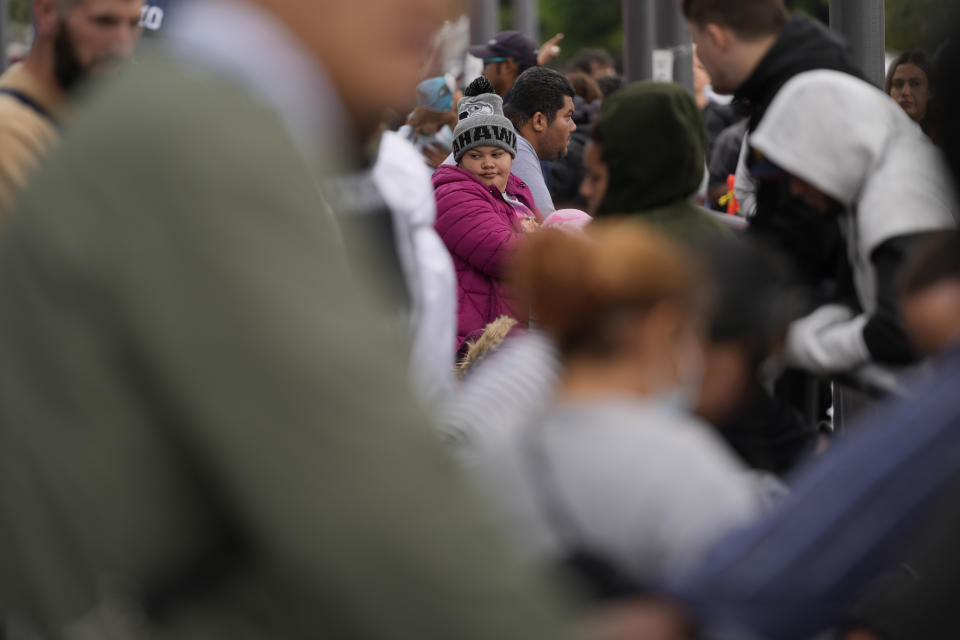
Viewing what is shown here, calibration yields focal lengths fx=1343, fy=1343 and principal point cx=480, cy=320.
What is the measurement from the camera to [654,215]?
344cm

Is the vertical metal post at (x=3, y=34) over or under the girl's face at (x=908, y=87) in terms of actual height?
under

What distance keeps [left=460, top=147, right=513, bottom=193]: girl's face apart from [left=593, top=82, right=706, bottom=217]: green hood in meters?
2.95

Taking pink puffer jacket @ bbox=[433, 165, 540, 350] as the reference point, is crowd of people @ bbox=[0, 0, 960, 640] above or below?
above

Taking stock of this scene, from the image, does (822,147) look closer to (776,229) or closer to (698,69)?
(776,229)

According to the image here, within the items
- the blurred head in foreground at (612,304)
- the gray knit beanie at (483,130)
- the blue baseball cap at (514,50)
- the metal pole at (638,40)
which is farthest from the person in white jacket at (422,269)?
the metal pole at (638,40)

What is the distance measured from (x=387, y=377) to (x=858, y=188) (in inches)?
92.5

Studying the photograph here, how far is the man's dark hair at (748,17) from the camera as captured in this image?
3547 millimetres

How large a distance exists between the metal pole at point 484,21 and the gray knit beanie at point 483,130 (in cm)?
930

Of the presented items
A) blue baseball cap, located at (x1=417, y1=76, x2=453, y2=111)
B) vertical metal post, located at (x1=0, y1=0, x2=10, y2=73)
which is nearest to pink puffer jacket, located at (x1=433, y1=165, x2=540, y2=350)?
blue baseball cap, located at (x1=417, y1=76, x2=453, y2=111)

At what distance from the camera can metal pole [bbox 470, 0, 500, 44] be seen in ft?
51.8

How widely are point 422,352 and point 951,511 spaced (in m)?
0.81

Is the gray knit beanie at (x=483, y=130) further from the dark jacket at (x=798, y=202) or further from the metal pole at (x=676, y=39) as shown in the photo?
the metal pole at (x=676, y=39)

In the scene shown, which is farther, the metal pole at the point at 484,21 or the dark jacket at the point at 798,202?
the metal pole at the point at 484,21

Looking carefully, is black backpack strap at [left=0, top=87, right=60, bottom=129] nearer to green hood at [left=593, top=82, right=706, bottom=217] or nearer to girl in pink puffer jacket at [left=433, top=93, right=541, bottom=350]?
green hood at [left=593, top=82, right=706, bottom=217]
